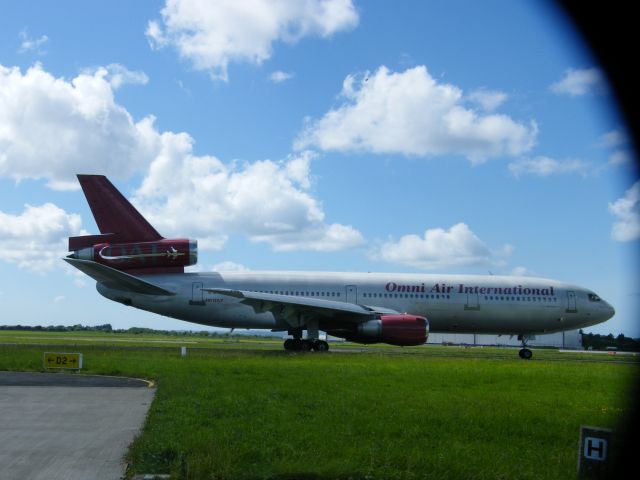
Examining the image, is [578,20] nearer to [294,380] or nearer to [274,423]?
[274,423]

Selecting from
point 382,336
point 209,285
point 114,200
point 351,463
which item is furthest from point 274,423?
point 114,200

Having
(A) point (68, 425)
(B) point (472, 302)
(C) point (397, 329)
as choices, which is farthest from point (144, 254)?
(A) point (68, 425)

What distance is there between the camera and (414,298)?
2973cm

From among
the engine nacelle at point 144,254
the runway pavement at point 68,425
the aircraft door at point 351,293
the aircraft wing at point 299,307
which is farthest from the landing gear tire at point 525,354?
the runway pavement at point 68,425

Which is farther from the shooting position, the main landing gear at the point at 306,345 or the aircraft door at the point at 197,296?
the aircraft door at the point at 197,296

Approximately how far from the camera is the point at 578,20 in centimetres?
956

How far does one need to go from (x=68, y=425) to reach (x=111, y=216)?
2053cm

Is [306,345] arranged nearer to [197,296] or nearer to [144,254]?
[197,296]

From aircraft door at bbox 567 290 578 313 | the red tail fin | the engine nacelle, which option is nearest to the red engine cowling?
the engine nacelle

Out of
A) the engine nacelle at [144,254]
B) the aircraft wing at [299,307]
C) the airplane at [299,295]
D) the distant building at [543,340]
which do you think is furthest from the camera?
the distant building at [543,340]

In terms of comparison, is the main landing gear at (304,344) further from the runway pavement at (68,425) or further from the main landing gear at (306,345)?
the runway pavement at (68,425)

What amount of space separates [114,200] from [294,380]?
17.2m

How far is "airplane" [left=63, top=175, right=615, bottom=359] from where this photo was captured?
26516mm

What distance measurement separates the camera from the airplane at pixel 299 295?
26.5 meters
